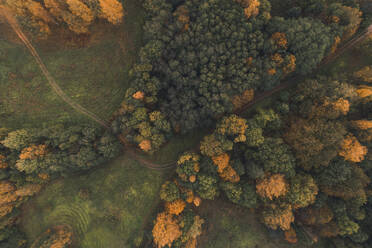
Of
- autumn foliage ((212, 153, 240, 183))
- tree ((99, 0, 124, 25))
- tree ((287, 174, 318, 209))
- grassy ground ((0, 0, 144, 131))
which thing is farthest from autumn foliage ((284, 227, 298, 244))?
tree ((99, 0, 124, 25))

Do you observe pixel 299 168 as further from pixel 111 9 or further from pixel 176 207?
pixel 111 9

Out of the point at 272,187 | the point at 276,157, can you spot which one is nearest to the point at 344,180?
the point at 276,157

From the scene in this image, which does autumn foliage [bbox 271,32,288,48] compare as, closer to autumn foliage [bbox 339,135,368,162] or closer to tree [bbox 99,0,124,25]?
autumn foliage [bbox 339,135,368,162]

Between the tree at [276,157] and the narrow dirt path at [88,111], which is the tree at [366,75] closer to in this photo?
the narrow dirt path at [88,111]

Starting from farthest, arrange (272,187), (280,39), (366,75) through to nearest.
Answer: (366,75) → (280,39) → (272,187)

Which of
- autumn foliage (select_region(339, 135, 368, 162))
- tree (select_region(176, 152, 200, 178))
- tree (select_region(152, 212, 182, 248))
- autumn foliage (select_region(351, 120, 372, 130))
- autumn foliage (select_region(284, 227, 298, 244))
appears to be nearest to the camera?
autumn foliage (select_region(339, 135, 368, 162))

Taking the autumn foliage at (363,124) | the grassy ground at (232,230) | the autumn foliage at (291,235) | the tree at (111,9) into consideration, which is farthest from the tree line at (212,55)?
the autumn foliage at (291,235)
